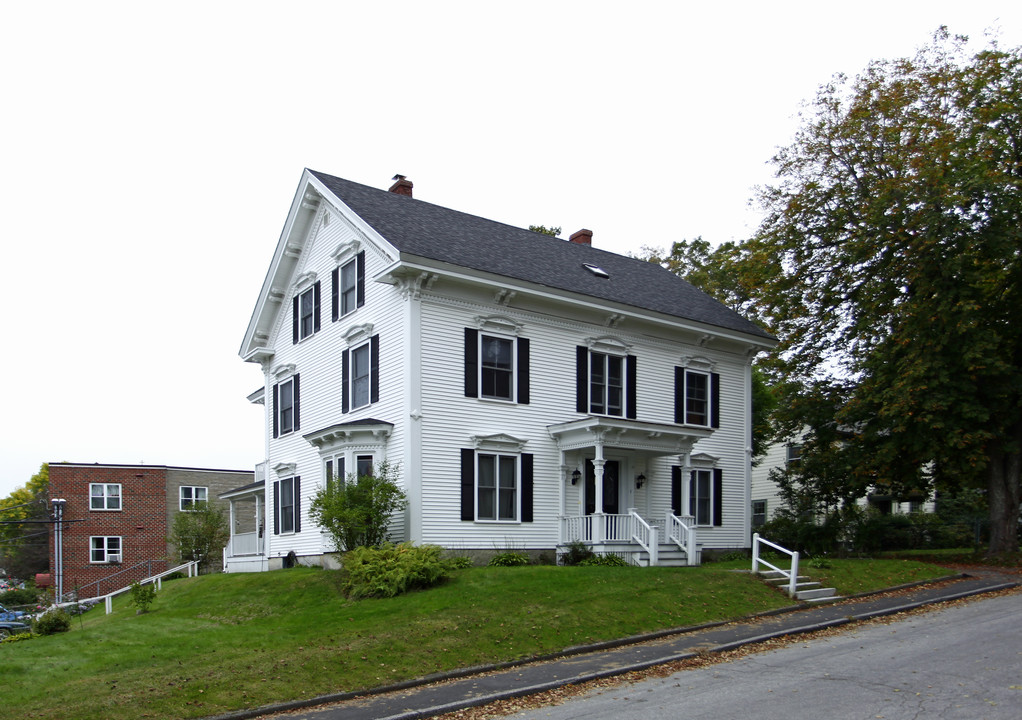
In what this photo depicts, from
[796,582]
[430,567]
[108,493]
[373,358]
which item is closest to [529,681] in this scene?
[430,567]

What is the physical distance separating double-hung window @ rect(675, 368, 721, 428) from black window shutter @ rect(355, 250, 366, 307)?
30.0ft

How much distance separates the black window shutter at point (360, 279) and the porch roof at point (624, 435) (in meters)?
5.76

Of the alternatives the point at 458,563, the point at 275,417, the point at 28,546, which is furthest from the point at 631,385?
the point at 28,546

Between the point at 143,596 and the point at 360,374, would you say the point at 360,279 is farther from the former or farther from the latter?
the point at 143,596

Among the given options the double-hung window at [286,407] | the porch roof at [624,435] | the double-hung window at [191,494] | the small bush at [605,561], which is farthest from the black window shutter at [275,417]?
the double-hung window at [191,494]

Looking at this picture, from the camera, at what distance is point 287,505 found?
26781mm

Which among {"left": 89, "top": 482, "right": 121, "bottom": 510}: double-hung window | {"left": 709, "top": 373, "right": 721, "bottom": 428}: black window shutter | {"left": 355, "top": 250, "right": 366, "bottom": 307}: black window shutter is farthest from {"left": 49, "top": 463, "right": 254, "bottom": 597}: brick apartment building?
{"left": 709, "top": 373, "right": 721, "bottom": 428}: black window shutter

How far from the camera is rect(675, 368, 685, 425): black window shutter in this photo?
2606 centimetres

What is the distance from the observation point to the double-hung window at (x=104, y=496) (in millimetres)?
45594

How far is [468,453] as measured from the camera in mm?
21562

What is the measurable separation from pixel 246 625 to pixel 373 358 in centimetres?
782

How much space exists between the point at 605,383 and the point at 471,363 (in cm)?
429

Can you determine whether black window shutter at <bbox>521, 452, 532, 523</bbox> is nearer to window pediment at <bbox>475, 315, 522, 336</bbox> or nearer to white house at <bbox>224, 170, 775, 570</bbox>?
white house at <bbox>224, 170, 775, 570</bbox>

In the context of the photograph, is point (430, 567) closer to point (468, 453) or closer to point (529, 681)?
point (468, 453)
